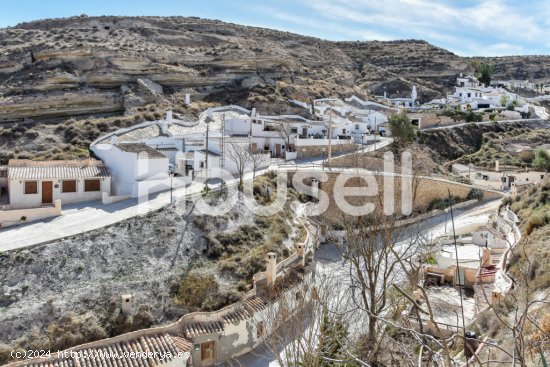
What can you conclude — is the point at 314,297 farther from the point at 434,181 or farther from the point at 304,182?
the point at 434,181

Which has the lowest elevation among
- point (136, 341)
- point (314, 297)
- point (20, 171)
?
point (136, 341)

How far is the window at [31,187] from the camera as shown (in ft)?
67.8

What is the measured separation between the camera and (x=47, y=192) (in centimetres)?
2119

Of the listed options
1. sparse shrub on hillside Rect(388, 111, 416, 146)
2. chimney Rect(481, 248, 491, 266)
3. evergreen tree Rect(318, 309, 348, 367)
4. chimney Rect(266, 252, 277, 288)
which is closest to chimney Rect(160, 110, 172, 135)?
sparse shrub on hillside Rect(388, 111, 416, 146)

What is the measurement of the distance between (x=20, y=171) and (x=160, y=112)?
52.1 feet

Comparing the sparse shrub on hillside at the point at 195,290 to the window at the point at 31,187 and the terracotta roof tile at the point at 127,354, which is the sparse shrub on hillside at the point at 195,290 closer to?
the terracotta roof tile at the point at 127,354

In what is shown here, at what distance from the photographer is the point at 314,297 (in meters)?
12.5

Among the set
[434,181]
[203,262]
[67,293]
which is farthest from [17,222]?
[434,181]

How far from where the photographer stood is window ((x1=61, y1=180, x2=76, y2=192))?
21.5 meters

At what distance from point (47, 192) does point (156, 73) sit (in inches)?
895

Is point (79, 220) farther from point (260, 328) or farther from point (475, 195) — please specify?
point (475, 195)

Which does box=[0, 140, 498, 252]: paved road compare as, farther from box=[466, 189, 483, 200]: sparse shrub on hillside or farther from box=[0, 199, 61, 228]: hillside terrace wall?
box=[466, 189, 483, 200]: sparse shrub on hillside

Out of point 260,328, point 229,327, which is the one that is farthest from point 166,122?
point 229,327

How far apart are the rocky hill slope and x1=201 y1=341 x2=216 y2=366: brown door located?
17.5m
